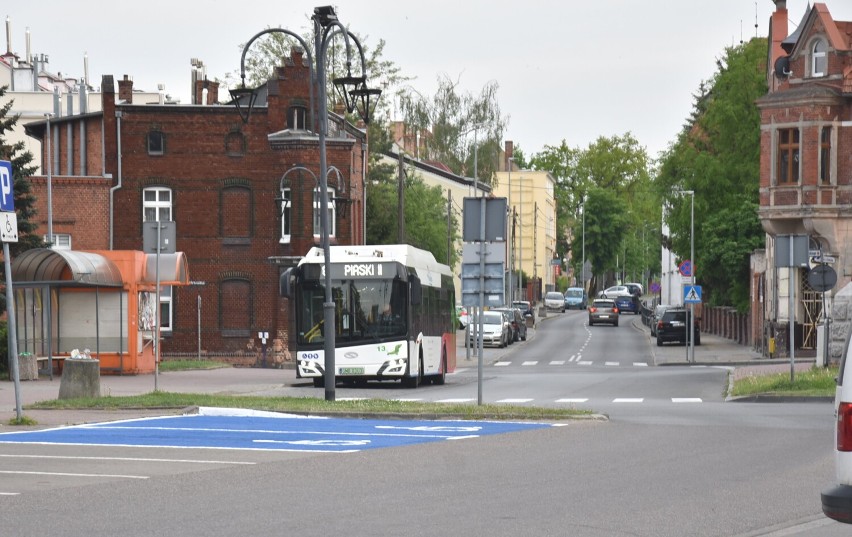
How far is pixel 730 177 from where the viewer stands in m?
72.5

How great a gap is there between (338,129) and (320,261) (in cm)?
2898

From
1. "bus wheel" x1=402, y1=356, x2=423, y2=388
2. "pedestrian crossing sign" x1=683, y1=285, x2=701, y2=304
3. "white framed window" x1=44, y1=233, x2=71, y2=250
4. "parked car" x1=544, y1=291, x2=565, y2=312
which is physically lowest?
"parked car" x1=544, y1=291, x2=565, y2=312

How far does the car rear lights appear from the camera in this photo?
26.8 feet

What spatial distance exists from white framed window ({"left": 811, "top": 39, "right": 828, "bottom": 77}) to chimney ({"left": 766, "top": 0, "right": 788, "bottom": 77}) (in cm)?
784

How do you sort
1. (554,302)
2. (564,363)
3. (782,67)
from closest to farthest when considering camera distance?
A: (782,67)
(564,363)
(554,302)

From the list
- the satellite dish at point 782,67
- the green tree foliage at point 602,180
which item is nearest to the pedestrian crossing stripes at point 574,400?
the satellite dish at point 782,67

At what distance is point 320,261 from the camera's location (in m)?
34.3

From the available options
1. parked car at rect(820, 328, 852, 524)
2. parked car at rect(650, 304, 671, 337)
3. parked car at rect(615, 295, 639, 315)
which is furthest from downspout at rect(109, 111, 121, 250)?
parked car at rect(615, 295, 639, 315)

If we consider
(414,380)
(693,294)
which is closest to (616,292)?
(693,294)

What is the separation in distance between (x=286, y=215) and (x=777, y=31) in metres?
22.3

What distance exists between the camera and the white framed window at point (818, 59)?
171 feet

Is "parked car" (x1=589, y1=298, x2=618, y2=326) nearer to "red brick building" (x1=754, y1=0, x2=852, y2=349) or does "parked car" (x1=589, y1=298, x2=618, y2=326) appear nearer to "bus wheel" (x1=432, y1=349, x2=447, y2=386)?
"red brick building" (x1=754, y1=0, x2=852, y2=349)

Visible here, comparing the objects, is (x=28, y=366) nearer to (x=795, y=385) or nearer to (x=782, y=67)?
(x=795, y=385)

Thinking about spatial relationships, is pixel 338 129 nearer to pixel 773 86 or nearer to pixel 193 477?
pixel 773 86
